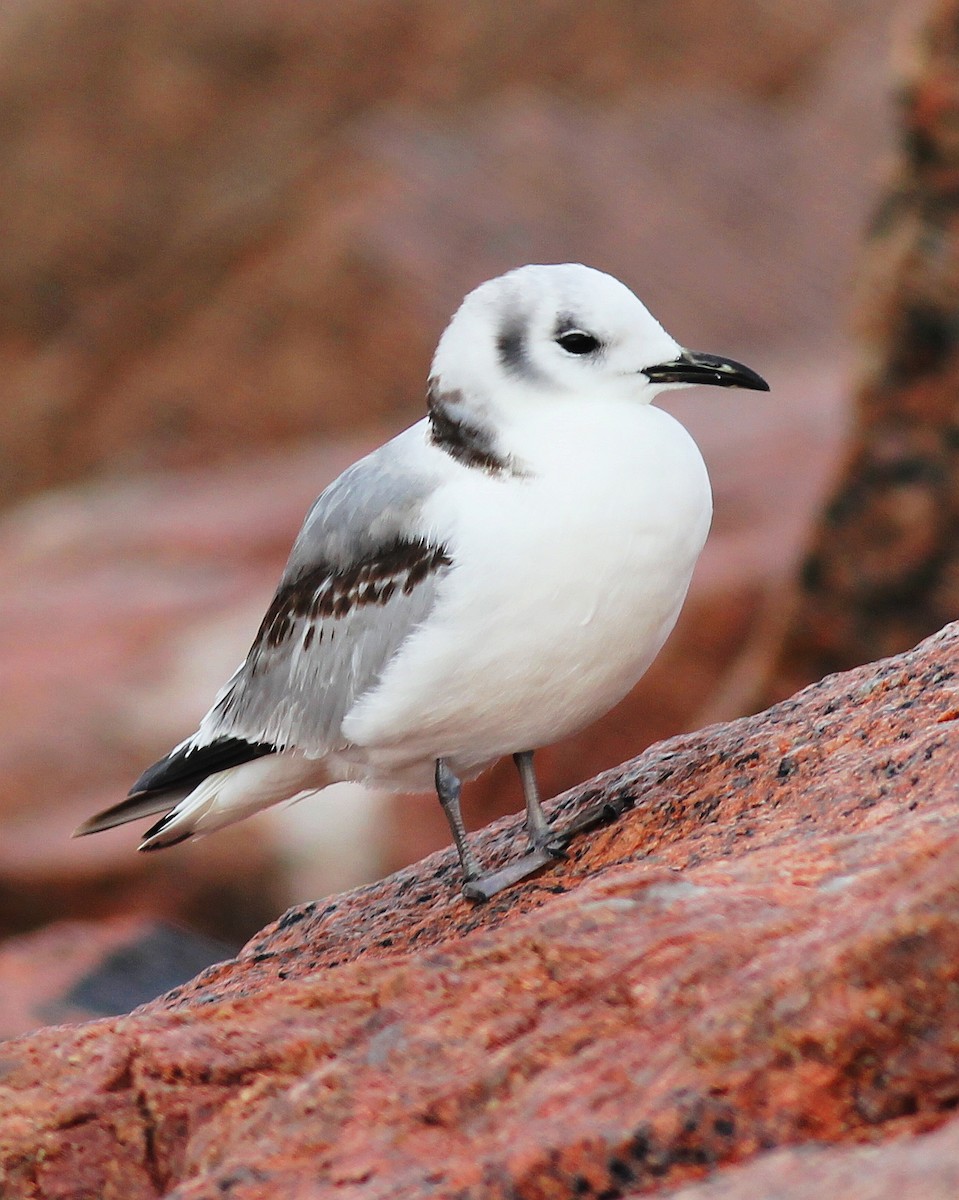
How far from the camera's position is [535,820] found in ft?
17.1

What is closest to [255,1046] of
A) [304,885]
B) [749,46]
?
[304,885]

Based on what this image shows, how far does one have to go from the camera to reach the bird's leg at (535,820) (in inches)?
201

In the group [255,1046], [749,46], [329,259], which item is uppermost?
[749,46]

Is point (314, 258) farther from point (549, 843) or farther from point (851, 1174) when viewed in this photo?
point (851, 1174)

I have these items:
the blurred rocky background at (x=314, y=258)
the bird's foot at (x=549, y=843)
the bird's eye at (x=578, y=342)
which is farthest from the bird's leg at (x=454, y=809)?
the blurred rocky background at (x=314, y=258)

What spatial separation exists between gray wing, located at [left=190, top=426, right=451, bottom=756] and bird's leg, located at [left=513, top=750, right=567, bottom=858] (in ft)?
1.69

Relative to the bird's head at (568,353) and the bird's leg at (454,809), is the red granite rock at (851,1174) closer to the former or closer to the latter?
the bird's leg at (454,809)

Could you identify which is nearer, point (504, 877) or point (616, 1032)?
point (616, 1032)

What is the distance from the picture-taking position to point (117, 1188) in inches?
157

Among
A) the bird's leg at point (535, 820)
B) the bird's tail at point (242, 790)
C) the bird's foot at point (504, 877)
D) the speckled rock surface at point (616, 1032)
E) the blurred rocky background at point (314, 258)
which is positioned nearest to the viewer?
the speckled rock surface at point (616, 1032)

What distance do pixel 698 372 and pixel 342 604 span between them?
1.15 metres

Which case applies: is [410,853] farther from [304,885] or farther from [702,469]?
[702,469]

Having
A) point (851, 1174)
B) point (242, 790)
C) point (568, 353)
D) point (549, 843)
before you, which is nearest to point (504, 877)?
point (549, 843)

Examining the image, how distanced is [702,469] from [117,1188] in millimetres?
2279
